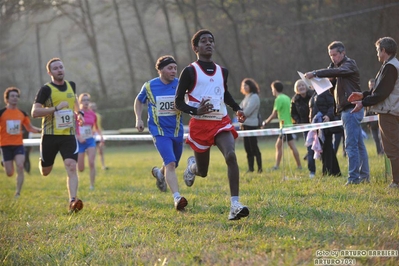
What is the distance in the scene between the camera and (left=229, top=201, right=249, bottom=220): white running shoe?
609 centimetres

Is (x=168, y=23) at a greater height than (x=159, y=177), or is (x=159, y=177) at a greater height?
(x=168, y=23)

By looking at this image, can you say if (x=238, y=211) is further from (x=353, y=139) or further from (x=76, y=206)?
(x=353, y=139)

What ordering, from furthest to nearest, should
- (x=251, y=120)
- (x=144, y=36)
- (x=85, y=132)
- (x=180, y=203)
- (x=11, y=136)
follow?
1. (x=144, y=36)
2. (x=251, y=120)
3. (x=85, y=132)
4. (x=11, y=136)
5. (x=180, y=203)

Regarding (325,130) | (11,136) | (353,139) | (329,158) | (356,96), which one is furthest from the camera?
(11,136)

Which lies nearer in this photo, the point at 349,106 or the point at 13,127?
the point at 349,106

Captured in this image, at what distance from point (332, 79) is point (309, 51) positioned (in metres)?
A: 12.3

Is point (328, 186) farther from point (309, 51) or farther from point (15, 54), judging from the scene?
point (15, 54)

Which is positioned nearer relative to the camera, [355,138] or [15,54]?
[355,138]

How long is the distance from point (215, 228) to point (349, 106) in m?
3.50

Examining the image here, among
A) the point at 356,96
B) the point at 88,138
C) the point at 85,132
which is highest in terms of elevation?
the point at 356,96

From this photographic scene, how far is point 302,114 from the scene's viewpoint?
11.6 metres

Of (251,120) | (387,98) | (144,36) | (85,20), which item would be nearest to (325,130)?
(387,98)

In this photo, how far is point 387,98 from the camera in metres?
7.63

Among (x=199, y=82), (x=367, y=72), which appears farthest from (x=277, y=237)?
(x=367, y=72)
